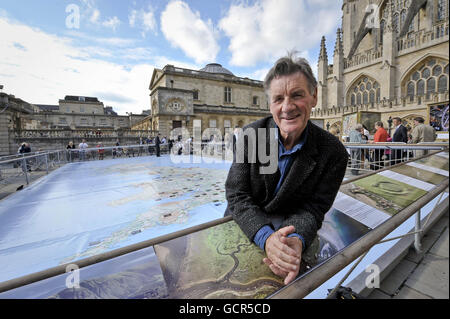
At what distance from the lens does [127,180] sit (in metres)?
6.04

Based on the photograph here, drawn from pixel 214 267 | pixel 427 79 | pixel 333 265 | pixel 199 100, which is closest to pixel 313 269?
pixel 333 265

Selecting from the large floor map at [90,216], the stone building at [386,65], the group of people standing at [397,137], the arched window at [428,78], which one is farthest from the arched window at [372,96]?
the large floor map at [90,216]

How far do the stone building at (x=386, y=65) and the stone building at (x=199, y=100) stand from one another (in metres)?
8.64

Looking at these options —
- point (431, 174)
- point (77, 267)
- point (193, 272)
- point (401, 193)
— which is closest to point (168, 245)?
point (193, 272)

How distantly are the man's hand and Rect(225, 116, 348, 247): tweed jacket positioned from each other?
0.57 ft

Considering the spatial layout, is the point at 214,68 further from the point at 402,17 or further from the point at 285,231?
the point at 285,231

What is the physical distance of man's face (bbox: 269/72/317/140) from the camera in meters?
1.19

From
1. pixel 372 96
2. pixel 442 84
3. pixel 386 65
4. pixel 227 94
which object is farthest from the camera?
pixel 227 94

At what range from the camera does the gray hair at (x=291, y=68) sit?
1.19 m

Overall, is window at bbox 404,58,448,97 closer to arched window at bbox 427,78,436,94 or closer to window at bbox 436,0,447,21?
arched window at bbox 427,78,436,94

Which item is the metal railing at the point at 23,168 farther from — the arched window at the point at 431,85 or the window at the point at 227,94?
the arched window at the point at 431,85

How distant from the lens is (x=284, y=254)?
84 cm

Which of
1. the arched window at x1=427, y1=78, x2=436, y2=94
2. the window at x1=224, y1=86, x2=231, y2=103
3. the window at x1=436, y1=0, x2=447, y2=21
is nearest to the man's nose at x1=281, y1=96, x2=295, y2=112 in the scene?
the arched window at x1=427, y1=78, x2=436, y2=94

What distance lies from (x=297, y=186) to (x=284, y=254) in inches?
18.7
